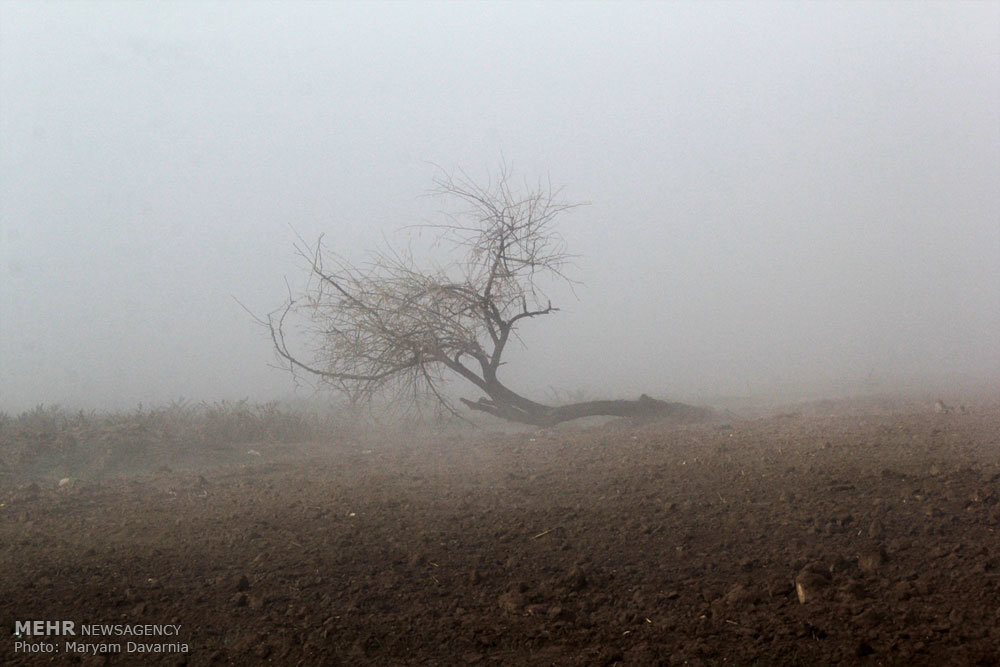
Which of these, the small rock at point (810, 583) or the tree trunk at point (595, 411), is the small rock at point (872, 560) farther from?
the tree trunk at point (595, 411)

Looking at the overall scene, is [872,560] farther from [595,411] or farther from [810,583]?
[595,411]

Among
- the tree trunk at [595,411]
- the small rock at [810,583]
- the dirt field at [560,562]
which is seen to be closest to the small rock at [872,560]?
the dirt field at [560,562]

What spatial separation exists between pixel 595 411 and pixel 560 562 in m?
6.84

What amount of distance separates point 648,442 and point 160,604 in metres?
5.06

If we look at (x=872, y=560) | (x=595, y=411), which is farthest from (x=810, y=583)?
(x=595, y=411)

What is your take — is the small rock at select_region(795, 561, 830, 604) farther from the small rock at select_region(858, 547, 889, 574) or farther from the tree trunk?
the tree trunk

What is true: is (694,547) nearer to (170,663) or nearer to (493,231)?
(170,663)

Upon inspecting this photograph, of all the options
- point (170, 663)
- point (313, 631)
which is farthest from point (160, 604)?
point (313, 631)

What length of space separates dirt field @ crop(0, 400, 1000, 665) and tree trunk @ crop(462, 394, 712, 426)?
12.6 ft

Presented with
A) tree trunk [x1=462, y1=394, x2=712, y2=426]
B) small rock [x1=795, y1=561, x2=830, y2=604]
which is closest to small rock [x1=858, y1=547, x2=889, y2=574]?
small rock [x1=795, y1=561, x2=830, y2=604]

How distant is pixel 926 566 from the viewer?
3.67 metres

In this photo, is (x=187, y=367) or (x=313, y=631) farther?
(x=187, y=367)

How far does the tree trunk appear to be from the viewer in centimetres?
1090

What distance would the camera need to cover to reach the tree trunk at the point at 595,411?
10898mm
